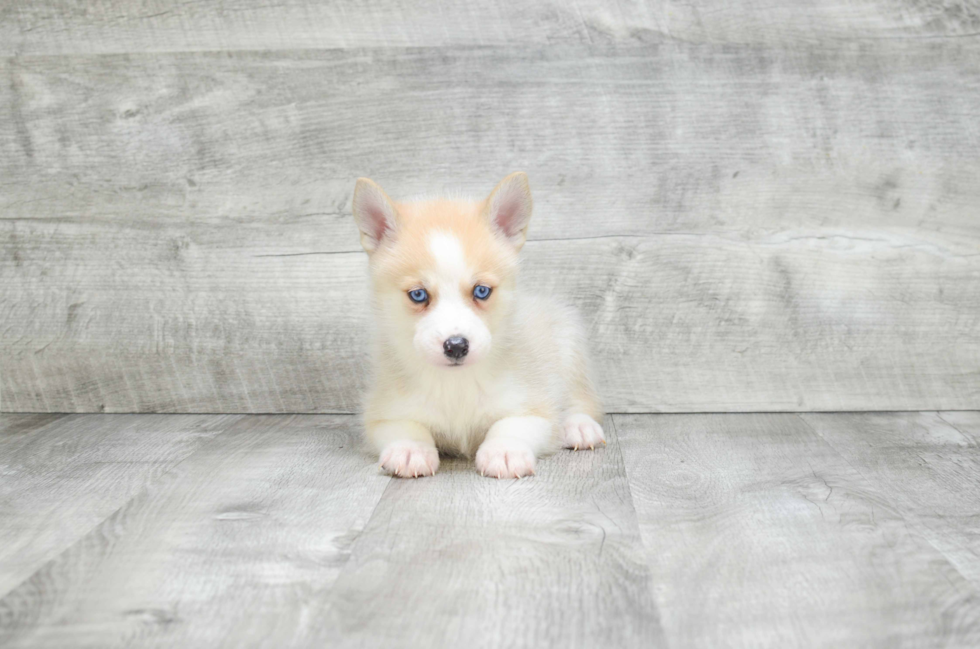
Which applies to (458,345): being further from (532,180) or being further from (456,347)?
(532,180)

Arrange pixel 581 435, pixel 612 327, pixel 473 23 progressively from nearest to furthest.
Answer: pixel 581 435
pixel 473 23
pixel 612 327

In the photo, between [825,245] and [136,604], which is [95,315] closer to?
[136,604]

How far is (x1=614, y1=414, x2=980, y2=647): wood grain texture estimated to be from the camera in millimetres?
1115

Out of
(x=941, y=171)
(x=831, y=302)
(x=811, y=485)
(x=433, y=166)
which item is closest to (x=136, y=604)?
(x=811, y=485)

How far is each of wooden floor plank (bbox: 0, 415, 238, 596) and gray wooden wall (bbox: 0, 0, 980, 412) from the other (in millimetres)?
213

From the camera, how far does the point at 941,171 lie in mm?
2457

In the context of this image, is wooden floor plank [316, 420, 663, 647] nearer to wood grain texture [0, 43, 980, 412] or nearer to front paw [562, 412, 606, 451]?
front paw [562, 412, 606, 451]

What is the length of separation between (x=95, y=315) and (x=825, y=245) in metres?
2.27

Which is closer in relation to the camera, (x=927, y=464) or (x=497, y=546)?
(x=497, y=546)

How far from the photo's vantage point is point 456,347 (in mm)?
1710

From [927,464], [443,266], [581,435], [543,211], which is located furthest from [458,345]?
[927,464]

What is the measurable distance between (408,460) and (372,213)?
58 centimetres

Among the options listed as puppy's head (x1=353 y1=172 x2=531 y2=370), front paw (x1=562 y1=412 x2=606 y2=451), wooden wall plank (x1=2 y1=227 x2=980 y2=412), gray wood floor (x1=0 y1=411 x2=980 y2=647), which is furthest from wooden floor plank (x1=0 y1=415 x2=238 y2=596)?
front paw (x1=562 y1=412 x2=606 y2=451)

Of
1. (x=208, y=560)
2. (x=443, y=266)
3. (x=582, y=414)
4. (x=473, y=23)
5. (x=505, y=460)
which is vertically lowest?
(x=582, y=414)
